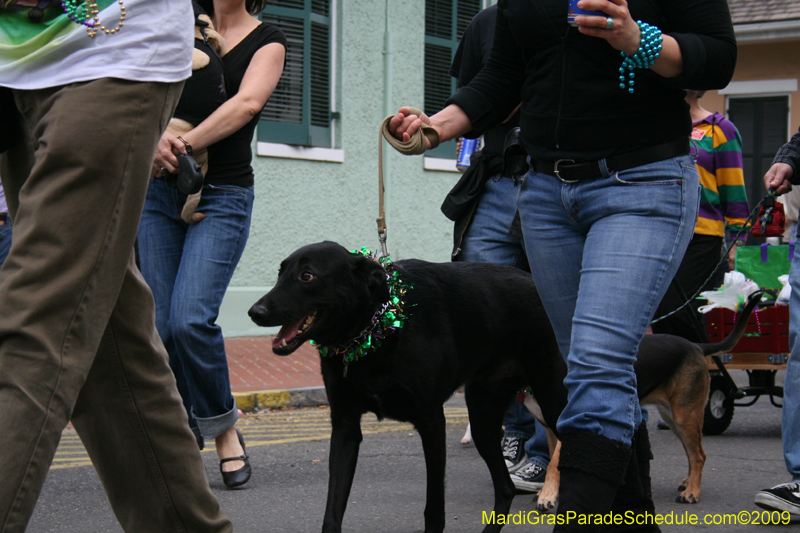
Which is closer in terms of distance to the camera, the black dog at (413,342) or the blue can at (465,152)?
the black dog at (413,342)

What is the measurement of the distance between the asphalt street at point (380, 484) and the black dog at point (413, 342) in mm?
448

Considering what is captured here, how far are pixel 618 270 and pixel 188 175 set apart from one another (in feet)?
6.65

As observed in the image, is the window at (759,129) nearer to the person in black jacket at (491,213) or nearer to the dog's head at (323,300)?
the person in black jacket at (491,213)

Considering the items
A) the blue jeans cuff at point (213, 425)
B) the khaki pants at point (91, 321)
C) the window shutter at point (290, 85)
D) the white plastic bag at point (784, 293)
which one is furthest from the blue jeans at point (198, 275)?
the window shutter at point (290, 85)

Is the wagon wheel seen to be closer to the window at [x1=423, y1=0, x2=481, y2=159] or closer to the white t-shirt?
the white t-shirt

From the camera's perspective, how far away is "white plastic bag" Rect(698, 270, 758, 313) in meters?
5.86

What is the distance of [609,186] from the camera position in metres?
2.43

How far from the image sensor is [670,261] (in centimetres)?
240

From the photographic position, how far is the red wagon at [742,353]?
19.4 feet

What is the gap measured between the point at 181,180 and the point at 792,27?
43.7 feet

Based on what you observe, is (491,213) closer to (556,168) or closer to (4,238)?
(556,168)

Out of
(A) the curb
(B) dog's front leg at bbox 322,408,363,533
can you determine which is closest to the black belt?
(B) dog's front leg at bbox 322,408,363,533

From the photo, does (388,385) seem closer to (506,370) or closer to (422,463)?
(506,370)

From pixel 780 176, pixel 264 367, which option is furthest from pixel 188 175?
pixel 264 367
